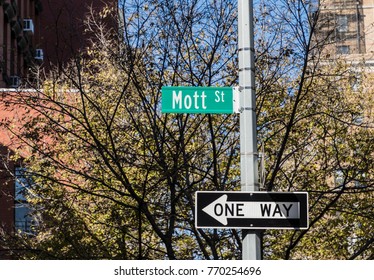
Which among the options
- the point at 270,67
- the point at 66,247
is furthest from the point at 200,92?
the point at 66,247

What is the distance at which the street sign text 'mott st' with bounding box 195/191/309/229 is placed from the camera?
8.88 meters

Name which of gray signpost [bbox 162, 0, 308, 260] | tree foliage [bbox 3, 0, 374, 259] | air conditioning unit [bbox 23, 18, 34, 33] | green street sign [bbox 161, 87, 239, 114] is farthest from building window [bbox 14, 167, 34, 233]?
air conditioning unit [bbox 23, 18, 34, 33]

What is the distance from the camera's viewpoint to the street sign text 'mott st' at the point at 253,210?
8.88 metres

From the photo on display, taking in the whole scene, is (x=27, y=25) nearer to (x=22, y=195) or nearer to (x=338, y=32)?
(x=22, y=195)

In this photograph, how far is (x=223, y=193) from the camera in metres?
8.95

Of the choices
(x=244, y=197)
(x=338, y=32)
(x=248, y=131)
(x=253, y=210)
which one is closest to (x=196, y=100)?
(x=248, y=131)

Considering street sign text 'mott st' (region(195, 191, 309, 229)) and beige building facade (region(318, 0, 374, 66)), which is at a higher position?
beige building facade (region(318, 0, 374, 66))

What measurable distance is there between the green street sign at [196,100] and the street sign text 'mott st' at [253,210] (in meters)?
0.92

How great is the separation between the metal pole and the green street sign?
19 cm

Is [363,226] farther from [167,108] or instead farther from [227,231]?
[167,108]

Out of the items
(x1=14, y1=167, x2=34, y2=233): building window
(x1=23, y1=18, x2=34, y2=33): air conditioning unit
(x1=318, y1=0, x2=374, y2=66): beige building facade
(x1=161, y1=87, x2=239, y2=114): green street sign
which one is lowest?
(x1=14, y1=167, x2=34, y2=233): building window

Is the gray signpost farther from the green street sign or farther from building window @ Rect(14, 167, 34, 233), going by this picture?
building window @ Rect(14, 167, 34, 233)

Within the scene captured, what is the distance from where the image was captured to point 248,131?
9125mm
